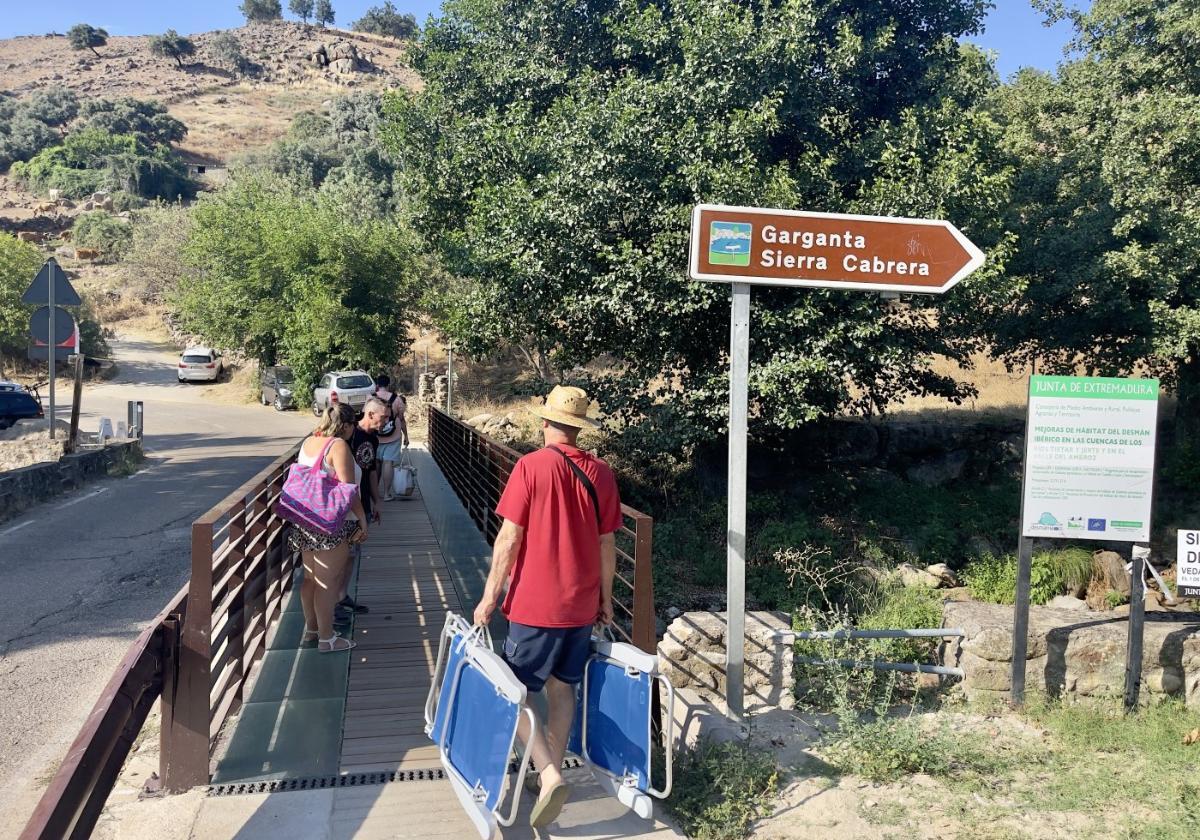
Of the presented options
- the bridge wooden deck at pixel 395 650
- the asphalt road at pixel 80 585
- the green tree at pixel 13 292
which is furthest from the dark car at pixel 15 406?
the bridge wooden deck at pixel 395 650

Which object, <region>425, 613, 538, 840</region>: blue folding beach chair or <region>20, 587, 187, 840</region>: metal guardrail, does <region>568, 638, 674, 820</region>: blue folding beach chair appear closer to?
<region>425, 613, 538, 840</region>: blue folding beach chair

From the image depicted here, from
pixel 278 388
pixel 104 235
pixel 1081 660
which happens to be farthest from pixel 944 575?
pixel 104 235

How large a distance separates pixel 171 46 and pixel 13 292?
10133cm

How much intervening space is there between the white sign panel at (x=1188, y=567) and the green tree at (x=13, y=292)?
131 ft

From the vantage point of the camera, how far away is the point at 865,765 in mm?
4312

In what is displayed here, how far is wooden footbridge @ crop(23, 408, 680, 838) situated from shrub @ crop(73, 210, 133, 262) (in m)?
61.6

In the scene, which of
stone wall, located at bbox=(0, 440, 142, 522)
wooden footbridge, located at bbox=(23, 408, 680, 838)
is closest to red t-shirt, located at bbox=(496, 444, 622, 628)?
wooden footbridge, located at bbox=(23, 408, 680, 838)

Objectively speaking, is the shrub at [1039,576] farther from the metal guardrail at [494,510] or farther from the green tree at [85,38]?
the green tree at [85,38]

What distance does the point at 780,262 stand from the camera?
450 centimetres

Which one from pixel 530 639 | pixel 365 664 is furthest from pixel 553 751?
pixel 365 664

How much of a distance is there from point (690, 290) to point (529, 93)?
493 cm

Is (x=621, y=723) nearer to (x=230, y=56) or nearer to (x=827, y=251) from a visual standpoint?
(x=827, y=251)

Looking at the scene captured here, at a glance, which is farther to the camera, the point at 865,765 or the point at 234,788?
the point at 865,765

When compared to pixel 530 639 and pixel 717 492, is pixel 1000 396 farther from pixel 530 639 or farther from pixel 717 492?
pixel 530 639
